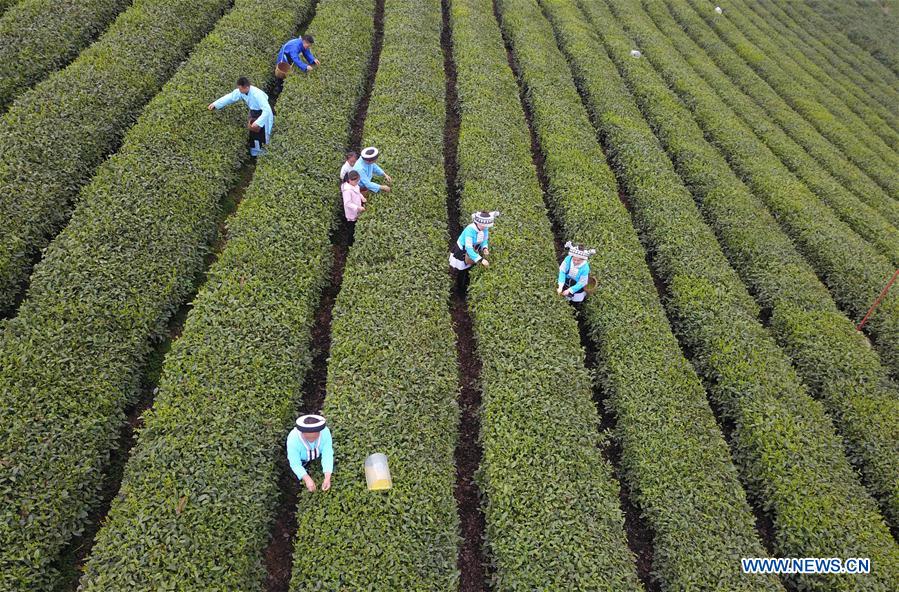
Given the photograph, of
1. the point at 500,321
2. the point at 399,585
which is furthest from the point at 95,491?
the point at 500,321

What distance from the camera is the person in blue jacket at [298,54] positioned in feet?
45.0

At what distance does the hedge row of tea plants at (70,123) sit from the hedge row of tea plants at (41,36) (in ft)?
2.09

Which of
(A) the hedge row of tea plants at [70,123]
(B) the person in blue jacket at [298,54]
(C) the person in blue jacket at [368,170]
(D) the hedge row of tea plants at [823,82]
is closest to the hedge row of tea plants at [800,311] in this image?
(C) the person in blue jacket at [368,170]

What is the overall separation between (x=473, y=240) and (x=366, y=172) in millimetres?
2678

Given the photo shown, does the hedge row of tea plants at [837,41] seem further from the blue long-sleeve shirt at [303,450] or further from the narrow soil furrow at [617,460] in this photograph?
the blue long-sleeve shirt at [303,450]

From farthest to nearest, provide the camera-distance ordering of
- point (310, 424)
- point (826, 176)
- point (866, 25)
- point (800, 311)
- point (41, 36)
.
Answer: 1. point (866, 25)
2. point (826, 176)
3. point (41, 36)
4. point (800, 311)
5. point (310, 424)

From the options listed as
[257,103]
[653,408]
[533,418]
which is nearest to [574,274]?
[653,408]

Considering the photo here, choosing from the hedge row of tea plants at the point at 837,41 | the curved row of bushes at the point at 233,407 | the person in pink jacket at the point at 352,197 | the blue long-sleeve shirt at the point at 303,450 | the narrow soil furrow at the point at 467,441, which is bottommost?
the narrow soil furrow at the point at 467,441

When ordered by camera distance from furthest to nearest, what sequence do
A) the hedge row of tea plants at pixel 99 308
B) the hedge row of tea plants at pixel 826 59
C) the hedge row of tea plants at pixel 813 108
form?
the hedge row of tea plants at pixel 826 59
the hedge row of tea plants at pixel 813 108
the hedge row of tea plants at pixel 99 308

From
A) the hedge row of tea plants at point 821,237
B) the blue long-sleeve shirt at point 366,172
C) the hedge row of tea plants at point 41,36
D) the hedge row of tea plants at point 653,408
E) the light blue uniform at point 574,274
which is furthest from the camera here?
the hedge row of tea plants at point 821,237

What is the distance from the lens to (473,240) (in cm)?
970

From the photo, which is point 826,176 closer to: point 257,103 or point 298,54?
point 298,54

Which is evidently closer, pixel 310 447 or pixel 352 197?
pixel 310 447

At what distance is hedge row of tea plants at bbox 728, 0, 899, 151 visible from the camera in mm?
24781
